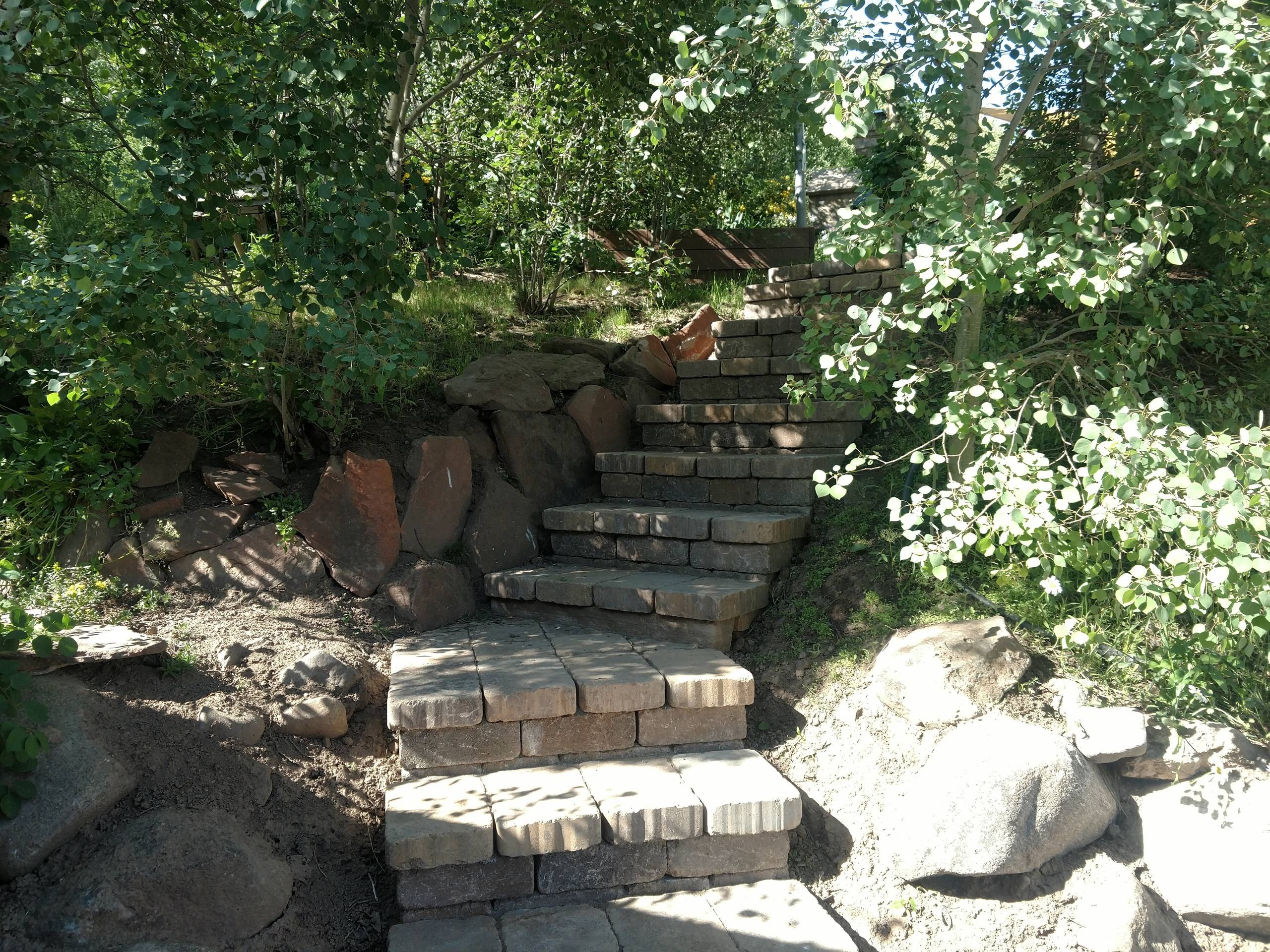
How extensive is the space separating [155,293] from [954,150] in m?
3.12

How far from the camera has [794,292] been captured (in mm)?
6176

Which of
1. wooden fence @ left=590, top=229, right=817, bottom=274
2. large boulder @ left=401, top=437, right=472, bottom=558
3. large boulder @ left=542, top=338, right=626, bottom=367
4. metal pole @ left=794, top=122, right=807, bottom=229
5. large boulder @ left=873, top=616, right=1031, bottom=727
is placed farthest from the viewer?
metal pole @ left=794, top=122, right=807, bottom=229

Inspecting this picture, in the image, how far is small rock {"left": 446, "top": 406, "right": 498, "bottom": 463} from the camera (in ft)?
17.1

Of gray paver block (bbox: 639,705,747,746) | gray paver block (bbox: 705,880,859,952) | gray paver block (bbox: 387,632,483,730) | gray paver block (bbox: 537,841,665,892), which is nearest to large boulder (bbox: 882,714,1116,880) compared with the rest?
gray paver block (bbox: 705,880,859,952)

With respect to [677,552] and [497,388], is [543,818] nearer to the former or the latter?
[677,552]

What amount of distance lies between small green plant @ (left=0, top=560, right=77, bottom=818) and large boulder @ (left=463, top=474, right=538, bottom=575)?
2308mm

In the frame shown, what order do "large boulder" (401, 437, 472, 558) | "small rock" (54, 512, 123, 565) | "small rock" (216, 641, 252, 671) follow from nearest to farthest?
"small rock" (216, 641, 252, 671) → "small rock" (54, 512, 123, 565) → "large boulder" (401, 437, 472, 558)

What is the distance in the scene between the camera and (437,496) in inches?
191

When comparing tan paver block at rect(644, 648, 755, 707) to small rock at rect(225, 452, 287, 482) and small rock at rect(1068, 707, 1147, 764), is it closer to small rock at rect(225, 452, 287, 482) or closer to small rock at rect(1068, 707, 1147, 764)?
small rock at rect(1068, 707, 1147, 764)

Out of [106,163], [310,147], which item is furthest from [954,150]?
[106,163]

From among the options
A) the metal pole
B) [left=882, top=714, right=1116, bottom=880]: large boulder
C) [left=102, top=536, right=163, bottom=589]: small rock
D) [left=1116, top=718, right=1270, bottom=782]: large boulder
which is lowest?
[left=882, top=714, right=1116, bottom=880]: large boulder

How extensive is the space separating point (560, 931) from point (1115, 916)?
1788 mm

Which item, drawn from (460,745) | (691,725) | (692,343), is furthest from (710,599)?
(692,343)

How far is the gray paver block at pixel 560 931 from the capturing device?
2.83 metres
